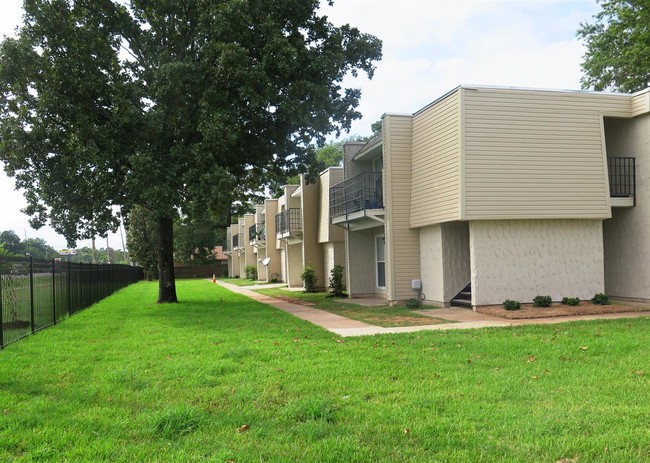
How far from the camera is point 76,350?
9125mm

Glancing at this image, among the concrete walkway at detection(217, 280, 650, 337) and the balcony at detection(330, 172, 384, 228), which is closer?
the concrete walkway at detection(217, 280, 650, 337)

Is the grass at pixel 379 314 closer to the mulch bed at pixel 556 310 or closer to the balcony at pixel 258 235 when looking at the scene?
the mulch bed at pixel 556 310

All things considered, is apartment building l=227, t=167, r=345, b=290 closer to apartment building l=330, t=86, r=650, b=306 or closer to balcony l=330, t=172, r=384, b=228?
balcony l=330, t=172, r=384, b=228

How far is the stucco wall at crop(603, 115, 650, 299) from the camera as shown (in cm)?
1401

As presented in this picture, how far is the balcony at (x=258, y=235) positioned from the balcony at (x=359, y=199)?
1767 cm

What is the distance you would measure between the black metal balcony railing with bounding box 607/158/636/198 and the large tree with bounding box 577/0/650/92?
951cm

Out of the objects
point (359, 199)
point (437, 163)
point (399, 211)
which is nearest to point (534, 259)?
point (437, 163)

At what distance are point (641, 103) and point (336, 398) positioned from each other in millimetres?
12603

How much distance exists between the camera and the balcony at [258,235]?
38.4m

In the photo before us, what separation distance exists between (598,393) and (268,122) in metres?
14.3

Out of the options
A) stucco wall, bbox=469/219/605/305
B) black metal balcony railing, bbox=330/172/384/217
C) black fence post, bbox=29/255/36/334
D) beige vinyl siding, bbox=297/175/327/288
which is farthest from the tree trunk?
stucco wall, bbox=469/219/605/305

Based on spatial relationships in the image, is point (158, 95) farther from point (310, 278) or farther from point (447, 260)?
point (310, 278)

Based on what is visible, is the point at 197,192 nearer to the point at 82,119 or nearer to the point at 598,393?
the point at 82,119

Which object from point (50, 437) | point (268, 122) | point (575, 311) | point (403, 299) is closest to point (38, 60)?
point (268, 122)
